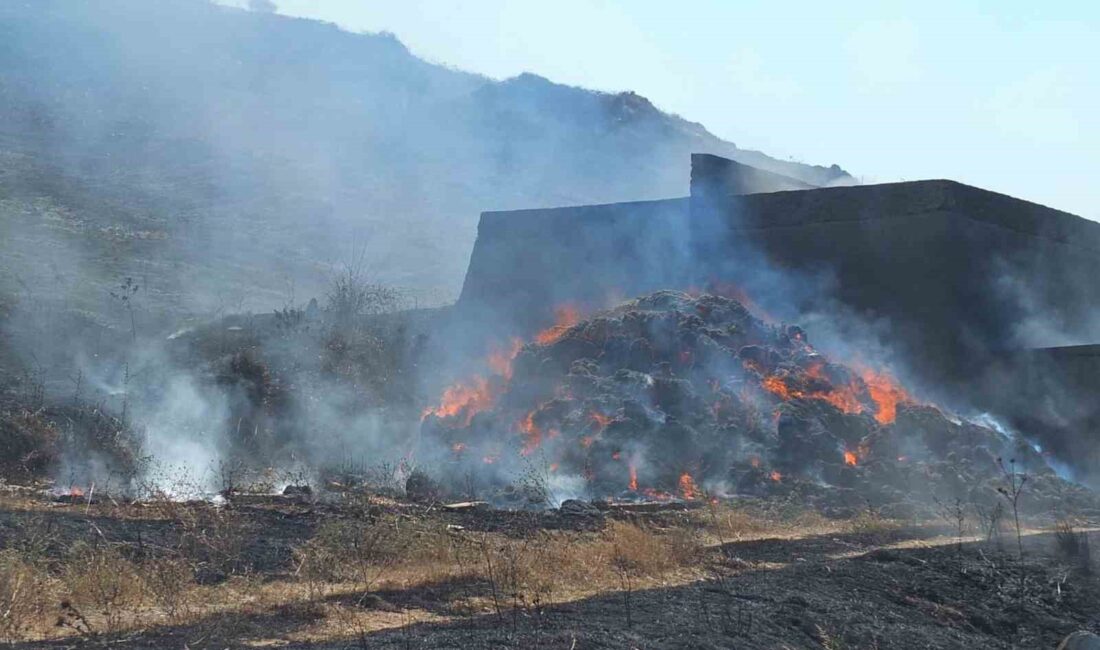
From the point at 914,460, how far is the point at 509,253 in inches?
380

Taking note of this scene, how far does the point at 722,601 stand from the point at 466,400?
12061 millimetres

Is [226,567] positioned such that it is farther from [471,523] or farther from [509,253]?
[509,253]

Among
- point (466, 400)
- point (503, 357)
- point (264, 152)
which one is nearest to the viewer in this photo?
point (466, 400)

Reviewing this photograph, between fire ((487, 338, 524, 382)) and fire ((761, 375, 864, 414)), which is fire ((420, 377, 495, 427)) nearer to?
fire ((487, 338, 524, 382))

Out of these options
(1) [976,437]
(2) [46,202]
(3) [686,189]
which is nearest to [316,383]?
(1) [976,437]

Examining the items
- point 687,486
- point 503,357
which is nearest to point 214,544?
point 687,486

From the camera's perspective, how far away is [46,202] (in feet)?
116

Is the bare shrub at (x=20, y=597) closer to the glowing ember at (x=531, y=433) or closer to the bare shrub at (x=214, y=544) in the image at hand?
the bare shrub at (x=214, y=544)

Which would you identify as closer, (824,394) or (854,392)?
(824,394)

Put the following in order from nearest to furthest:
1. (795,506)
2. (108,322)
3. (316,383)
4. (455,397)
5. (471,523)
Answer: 1. (471,523)
2. (795,506)
3. (455,397)
4. (316,383)
5. (108,322)

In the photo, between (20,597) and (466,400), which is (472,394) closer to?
(466,400)

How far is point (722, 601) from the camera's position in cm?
738

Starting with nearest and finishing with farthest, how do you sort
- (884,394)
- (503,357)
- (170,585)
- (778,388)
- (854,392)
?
1. (170,585)
2. (778,388)
3. (854,392)
4. (884,394)
5. (503,357)

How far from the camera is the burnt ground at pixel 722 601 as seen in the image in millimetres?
6184
